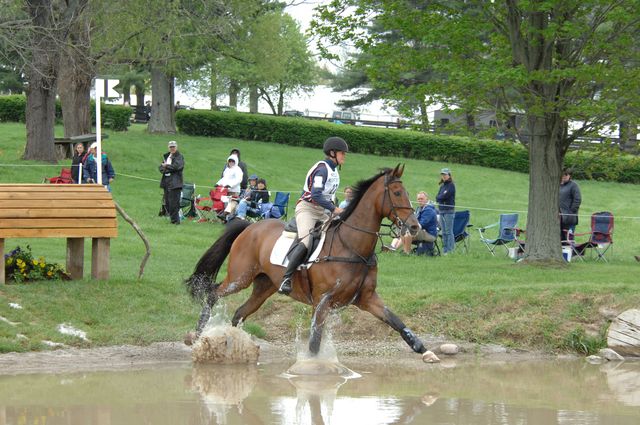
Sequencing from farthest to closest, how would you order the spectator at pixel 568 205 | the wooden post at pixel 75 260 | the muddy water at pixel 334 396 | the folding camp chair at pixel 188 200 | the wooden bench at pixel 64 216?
1. the folding camp chair at pixel 188 200
2. the spectator at pixel 568 205
3. the wooden post at pixel 75 260
4. the wooden bench at pixel 64 216
5. the muddy water at pixel 334 396

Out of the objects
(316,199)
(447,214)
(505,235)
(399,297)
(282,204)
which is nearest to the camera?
(316,199)

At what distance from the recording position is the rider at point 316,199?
1152cm

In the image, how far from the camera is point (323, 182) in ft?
37.8

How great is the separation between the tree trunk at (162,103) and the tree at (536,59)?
2498 centimetres

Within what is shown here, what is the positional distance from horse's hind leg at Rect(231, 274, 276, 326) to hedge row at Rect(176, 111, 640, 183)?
102 ft

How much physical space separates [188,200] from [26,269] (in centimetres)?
1157

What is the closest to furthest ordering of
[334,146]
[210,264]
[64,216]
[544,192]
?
[334,146]
[210,264]
[64,216]
[544,192]

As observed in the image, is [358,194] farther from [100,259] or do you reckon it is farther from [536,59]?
[536,59]

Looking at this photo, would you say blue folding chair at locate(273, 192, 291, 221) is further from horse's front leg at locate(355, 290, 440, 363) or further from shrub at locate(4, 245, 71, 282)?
horse's front leg at locate(355, 290, 440, 363)

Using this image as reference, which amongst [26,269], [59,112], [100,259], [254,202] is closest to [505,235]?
[254,202]

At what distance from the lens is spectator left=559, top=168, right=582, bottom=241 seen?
21.5 meters

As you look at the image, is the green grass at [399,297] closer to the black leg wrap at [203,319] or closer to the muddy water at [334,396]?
the black leg wrap at [203,319]

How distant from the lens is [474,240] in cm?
Answer: 2550

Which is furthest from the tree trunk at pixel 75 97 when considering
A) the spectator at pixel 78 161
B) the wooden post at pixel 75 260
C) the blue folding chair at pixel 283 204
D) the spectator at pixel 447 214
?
the wooden post at pixel 75 260
